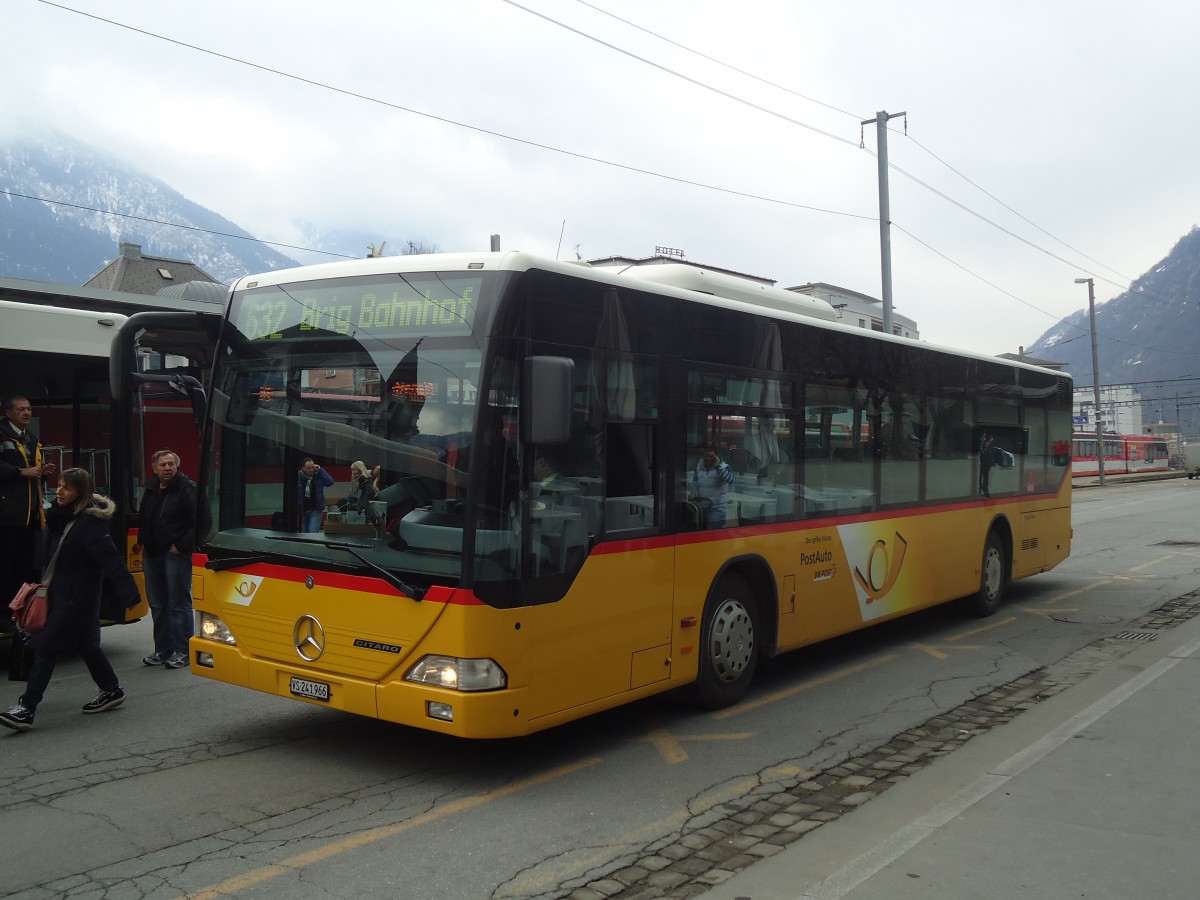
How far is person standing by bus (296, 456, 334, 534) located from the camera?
6.09 metres

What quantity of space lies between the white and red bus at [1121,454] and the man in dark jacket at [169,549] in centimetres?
5345

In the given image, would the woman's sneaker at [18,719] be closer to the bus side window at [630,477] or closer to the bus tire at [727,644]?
the bus side window at [630,477]

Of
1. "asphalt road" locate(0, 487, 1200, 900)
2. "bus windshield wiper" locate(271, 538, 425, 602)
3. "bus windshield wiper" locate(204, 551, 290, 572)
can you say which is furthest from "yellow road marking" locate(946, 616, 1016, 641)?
"bus windshield wiper" locate(204, 551, 290, 572)

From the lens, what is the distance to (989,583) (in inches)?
467

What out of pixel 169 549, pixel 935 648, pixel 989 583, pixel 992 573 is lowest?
pixel 935 648

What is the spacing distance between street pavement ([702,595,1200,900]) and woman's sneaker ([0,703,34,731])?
4859mm

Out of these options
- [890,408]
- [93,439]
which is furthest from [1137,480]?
[93,439]

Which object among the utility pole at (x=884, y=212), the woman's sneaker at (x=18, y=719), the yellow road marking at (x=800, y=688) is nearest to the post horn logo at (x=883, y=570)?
the yellow road marking at (x=800, y=688)

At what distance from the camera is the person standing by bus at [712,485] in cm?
707

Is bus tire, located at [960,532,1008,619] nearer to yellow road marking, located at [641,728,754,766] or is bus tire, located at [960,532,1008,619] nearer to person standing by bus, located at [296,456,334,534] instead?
yellow road marking, located at [641,728,754,766]

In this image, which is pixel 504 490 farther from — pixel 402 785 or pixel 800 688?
pixel 800 688

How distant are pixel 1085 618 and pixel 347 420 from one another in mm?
9230

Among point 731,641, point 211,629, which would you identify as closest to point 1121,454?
point 731,641

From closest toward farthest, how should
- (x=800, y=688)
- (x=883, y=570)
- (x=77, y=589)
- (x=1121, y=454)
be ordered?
(x=77, y=589)
(x=800, y=688)
(x=883, y=570)
(x=1121, y=454)
